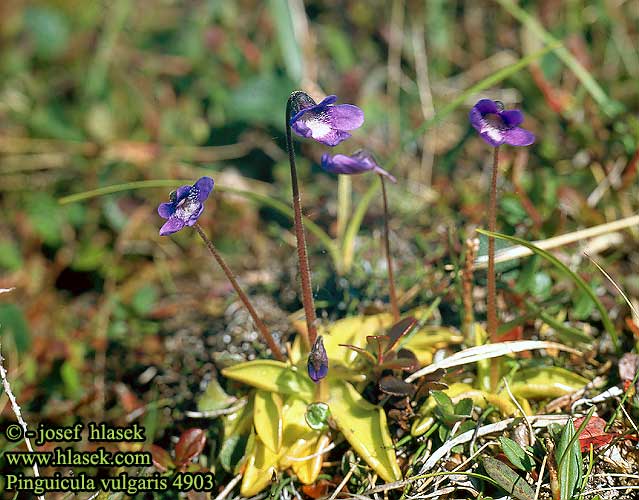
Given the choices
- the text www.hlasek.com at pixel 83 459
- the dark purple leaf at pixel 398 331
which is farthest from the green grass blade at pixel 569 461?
the text www.hlasek.com at pixel 83 459

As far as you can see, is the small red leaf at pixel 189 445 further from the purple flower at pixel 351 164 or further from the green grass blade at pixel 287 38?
the green grass blade at pixel 287 38

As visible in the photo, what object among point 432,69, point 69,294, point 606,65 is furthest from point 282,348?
point 606,65

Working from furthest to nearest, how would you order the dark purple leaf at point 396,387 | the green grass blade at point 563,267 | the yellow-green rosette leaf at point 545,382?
1. the yellow-green rosette leaf at point 545,382
2. the dark purple leaf at point 396,387
3. the green grass blade at point 563,267

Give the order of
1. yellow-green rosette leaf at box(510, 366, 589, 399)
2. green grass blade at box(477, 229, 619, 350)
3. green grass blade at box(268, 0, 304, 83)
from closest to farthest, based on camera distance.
Answer: green grass blade at box(477, 229, 619, 350) → yellow-green rosette leaf at box(510, 366, 589, 399) → green grass blade at box(268, 0, 304, 83)

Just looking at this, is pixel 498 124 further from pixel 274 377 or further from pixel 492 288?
pixel 274 377

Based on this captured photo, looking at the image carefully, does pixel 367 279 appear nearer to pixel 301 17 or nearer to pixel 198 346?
pixel 198 346

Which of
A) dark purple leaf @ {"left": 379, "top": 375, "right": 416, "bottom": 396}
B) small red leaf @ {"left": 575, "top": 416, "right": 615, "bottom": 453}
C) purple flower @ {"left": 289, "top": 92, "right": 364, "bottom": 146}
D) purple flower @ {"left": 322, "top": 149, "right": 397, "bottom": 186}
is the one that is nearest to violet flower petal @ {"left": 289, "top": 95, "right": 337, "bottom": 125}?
purple flower @ {"left": 289, "top": 92, "right": 364, "bottom": 146}

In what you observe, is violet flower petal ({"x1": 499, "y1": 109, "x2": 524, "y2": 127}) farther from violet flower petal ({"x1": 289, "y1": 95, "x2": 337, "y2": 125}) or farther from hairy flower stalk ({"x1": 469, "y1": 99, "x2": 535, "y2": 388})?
violet flower petal ({"x1": 289, "y1": 95, "x2": 337, "y2": 125})
